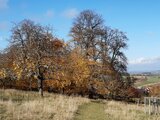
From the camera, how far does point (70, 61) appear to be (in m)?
49.9

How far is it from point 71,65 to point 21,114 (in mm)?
27680

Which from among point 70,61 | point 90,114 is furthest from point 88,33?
point 90,114

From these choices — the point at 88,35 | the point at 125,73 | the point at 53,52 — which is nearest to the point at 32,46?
the point at 53,52

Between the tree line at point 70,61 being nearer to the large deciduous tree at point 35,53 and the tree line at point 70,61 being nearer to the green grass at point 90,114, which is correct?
the large deciduous tree at point 35,53

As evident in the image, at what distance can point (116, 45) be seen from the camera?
58.2 metres

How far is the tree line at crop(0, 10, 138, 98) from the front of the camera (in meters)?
40.4

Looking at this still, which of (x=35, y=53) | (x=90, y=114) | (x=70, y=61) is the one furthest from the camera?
(x=70, y=61)

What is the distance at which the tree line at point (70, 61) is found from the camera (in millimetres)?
40375

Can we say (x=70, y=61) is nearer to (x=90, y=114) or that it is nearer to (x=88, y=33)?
(x=88, y=33)

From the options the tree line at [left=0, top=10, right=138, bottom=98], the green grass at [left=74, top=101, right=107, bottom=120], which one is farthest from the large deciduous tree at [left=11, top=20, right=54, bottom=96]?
the green grass at [left=74, top=101, right=107, bottom=120]

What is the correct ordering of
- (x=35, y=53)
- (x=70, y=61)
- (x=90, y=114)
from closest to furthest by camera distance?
(x=90, y=114)
(x=35, y=53)
(x=70, y=61)

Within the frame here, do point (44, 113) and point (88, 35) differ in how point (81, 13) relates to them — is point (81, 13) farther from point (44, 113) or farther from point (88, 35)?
point (44, 113)

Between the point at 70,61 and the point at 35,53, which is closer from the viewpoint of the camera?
the point at 35,53

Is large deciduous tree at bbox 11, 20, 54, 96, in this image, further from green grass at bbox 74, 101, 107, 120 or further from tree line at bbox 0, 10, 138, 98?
green grass at bbox 74, 101, 107, 120
